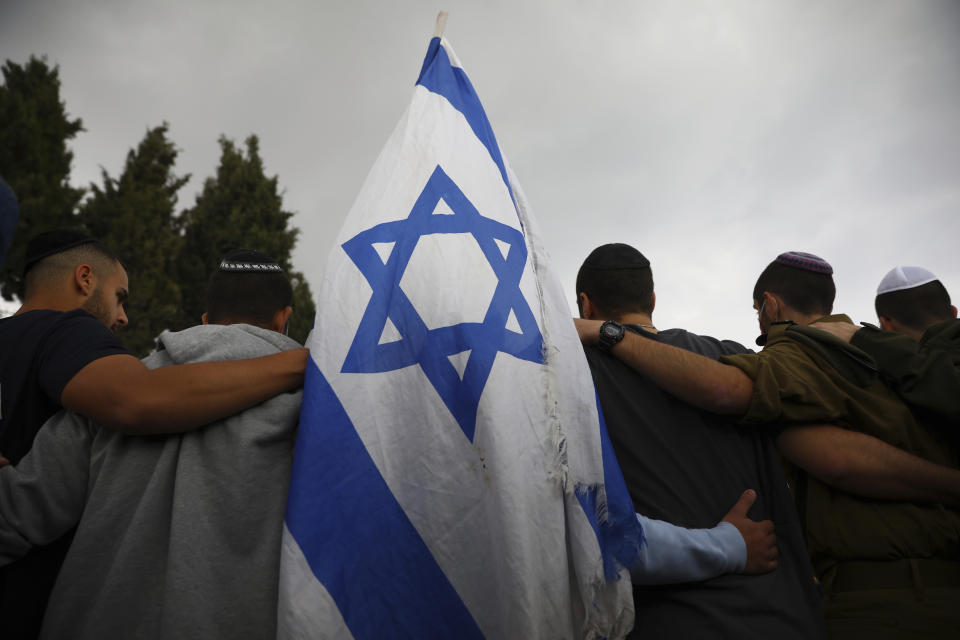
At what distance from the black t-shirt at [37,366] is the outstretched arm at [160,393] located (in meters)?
0.08

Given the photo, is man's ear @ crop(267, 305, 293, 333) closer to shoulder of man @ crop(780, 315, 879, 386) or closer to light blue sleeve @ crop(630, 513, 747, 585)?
light blue sleeve @ crop(630, 513, 747, 585)

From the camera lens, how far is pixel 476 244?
196 cm

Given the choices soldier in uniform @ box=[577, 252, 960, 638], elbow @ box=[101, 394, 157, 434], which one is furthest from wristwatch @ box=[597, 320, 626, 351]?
elbow @ box=[101, 394, 157, 434]

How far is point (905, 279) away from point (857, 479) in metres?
1.46

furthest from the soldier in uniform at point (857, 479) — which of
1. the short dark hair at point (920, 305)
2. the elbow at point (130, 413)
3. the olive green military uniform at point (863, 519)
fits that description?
the elbow at point (130, 413)

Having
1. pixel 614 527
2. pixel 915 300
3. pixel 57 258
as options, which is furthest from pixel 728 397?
pixel 57 258

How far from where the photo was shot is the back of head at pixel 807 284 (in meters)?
2.58

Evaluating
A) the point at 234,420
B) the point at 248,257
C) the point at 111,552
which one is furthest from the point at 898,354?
the point at 111,552

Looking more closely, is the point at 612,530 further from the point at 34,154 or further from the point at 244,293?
the point at 34,154

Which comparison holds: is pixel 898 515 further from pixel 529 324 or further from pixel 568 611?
pixel 529 324

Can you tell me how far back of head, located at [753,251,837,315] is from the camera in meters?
2.58

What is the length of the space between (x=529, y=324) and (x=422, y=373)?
38 cm

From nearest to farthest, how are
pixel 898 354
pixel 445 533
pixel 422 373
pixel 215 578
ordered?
pixel 215 578, pixel 445 533, pixel 422 373, pixel 898 354

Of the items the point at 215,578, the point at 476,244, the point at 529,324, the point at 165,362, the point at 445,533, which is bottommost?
the point at 215,578
